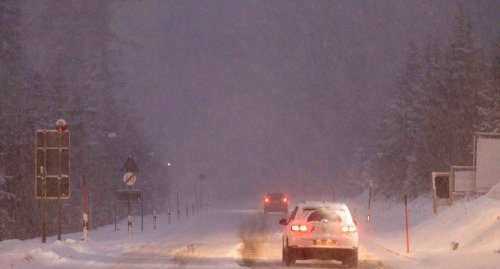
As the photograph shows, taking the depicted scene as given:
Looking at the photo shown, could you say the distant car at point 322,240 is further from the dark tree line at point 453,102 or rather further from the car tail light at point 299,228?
the dark tree line at point 453,102

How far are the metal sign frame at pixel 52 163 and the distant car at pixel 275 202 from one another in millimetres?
36660

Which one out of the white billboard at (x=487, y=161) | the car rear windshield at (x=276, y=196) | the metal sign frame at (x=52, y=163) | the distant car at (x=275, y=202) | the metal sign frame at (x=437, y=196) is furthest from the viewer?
the car rear windshield at (x=276, y=196)

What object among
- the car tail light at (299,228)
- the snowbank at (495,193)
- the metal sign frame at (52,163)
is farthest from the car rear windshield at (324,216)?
the snowbank at (495,193)

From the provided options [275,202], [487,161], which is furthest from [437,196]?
[275,202]

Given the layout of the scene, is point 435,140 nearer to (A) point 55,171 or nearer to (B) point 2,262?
(A) point 55,171

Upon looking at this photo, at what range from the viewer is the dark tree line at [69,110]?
56.1 m

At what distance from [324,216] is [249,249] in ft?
20.4

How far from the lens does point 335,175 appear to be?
156m

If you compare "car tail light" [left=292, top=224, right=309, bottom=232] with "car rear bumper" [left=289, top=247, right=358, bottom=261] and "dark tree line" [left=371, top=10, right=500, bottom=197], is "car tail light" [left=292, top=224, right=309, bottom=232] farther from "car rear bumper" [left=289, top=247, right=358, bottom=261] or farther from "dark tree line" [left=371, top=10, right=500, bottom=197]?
"dark tree line" [left=371, top=10, right=500, bottom=197]

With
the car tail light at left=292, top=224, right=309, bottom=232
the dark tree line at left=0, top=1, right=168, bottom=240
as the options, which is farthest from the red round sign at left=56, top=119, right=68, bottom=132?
the dark tree line at left=0, top=1, right=168, bottom=240

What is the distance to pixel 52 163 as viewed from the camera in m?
28.5

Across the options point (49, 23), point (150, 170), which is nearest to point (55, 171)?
point (49, 23)

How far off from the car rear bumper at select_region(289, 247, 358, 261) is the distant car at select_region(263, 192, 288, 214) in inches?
1709

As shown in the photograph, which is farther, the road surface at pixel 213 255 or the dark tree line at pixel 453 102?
the dark tree line at pixel 453 102
